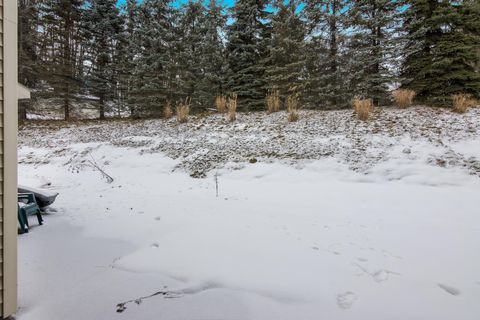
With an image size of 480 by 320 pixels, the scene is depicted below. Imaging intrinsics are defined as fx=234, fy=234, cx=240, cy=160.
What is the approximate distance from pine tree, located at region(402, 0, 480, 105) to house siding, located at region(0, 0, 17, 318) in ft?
27.6

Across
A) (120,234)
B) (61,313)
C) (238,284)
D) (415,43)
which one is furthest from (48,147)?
(415,43)

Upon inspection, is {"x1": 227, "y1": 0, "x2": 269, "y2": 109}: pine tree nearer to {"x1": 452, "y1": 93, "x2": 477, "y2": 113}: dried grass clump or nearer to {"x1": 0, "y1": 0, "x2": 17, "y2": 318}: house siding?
{"x1": 452, "y1": 93, "x2": 477, "y2": 113}: dried grass clump

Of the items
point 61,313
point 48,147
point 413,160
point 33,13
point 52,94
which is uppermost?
point 33,13

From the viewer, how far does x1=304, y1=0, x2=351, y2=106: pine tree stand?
8.01m

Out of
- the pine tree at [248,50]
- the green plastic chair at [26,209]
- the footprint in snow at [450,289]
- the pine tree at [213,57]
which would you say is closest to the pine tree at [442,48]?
the pine tree at [248,50]

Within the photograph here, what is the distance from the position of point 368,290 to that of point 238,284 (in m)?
0.88

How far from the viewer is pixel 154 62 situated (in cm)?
982

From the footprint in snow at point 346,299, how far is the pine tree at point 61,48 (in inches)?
519

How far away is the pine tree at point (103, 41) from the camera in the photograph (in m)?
11.4

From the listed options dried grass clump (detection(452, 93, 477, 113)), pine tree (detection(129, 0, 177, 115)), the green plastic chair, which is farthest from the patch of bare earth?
the green plastic chair

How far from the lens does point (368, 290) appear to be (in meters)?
Result: 1.58

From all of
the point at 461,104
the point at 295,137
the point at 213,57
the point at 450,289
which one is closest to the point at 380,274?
the point at 450,289

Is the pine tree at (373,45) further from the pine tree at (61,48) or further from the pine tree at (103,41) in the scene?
the pine tree at (61,48)

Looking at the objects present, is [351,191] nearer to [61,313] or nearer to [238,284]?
[238,284]
